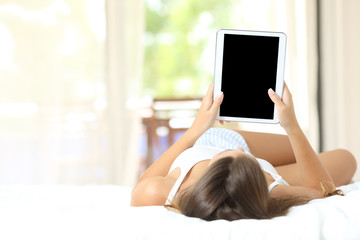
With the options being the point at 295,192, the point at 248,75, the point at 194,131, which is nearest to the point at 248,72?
the point at 248,75

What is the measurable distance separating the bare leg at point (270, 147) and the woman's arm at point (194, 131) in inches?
16.6

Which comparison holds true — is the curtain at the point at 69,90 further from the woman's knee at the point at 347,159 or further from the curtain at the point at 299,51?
the woman's knee at the point at 347,159

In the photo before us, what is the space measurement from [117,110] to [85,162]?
39cm

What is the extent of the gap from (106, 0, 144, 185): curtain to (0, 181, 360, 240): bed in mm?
1921

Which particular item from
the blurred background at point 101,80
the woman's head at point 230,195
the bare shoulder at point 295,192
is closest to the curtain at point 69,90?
the blurred background at point 101,80

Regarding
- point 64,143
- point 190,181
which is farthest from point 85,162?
point 190,181

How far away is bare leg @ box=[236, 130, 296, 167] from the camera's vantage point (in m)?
2.01

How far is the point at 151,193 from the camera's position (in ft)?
4.73

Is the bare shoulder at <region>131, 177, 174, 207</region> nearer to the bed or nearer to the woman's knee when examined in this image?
the bed

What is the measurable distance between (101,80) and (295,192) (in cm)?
202

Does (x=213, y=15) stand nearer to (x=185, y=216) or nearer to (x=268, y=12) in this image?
(x=268, y=12)

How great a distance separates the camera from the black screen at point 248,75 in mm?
1473

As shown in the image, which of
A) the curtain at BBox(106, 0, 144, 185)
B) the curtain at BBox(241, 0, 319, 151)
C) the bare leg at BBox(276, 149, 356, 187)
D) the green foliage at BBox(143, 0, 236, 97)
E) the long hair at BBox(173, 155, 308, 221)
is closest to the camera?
the long hair at BBox(173, 155, 308, 221)

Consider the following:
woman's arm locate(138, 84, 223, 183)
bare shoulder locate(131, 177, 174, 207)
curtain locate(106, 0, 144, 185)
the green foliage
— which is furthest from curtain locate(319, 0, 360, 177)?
the green foliage
